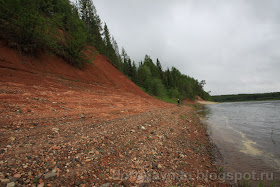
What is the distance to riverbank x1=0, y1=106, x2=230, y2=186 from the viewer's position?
2.82 meters

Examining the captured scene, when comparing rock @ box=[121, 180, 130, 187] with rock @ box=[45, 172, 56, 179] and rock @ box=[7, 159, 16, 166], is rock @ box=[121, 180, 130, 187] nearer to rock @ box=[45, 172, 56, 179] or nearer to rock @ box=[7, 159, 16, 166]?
rock @ box=[45, 172, 56, 179]

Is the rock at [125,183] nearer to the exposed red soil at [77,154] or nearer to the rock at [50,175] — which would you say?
the exposed red soil at [77,154]

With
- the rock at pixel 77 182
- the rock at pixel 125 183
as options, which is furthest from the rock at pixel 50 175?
the rock at pixel 125 183

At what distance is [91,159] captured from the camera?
144 inches

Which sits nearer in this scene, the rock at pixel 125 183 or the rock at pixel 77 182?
the rock at pixel 77 182

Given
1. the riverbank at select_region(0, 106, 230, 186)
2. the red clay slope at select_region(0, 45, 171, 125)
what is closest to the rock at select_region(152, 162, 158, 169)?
the riverbank at select_region(0, 106, 230, 186)

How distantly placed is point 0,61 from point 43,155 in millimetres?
14897

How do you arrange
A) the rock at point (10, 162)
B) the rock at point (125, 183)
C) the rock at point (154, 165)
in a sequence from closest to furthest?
the rock at point (10, 162), the rock at point (125, 183), the rock at point (154, 165)

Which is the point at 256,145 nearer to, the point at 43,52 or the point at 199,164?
the point at 199,164

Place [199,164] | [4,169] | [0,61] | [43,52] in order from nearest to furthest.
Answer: [4,169] → [199,164] → [0,61] → [43,52]

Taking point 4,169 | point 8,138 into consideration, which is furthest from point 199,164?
point 8,138

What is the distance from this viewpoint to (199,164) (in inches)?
195

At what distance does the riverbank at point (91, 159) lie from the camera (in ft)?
9.24

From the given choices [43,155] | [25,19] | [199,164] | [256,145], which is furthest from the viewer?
[25,19]
